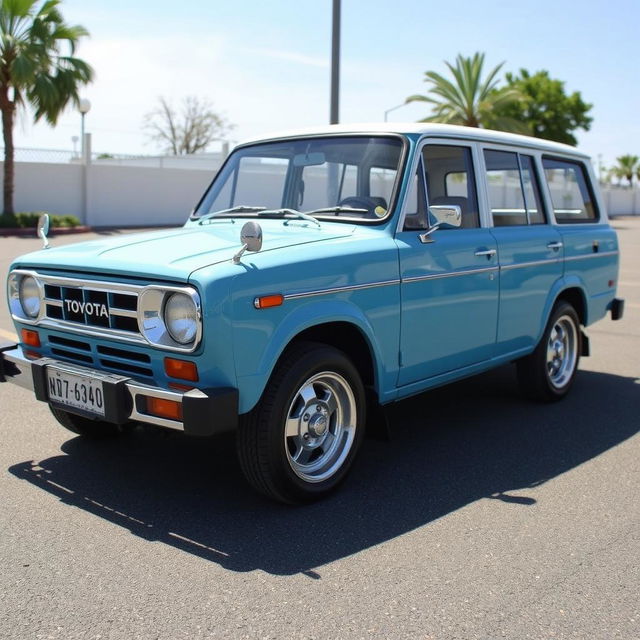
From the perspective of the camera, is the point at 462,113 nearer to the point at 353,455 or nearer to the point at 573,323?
the point at 573,323

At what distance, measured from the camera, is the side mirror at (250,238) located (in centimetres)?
356

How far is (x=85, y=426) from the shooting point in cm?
483

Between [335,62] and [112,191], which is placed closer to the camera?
[335,62]

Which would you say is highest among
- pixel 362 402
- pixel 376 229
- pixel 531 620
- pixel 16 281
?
pixel 376 229

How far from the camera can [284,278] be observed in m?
3.71

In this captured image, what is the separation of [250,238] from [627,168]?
93121 millimetres

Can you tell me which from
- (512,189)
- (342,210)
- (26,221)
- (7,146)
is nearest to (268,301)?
(342,210)

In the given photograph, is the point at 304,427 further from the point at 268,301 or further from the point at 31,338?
the point at 31,338

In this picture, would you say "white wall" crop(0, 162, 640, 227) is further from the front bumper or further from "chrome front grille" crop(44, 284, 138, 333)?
the front bumper

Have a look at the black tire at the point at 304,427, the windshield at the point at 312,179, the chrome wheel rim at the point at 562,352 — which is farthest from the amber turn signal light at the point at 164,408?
the chrome wheel rim at the point at 562,352

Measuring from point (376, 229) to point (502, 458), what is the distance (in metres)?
A: 1.57

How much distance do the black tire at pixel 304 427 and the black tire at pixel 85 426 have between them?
1.39 meters

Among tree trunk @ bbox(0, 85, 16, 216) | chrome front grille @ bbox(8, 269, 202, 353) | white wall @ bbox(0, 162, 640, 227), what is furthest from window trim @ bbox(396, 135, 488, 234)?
white wall @ bbox(0, 162, 640, 227)

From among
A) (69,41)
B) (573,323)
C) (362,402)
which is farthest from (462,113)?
(362,402)
